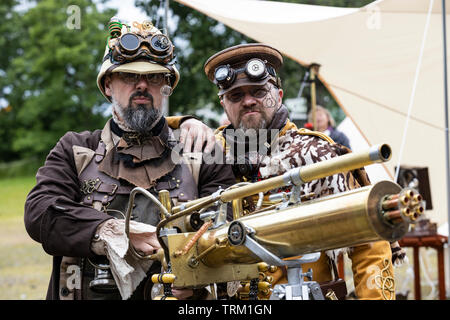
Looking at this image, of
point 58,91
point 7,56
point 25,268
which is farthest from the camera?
point 7,56

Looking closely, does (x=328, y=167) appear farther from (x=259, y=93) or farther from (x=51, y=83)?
(x=51, y=83)

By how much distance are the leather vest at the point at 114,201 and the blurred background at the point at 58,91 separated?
1.19 m

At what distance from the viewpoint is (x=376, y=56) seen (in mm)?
7707

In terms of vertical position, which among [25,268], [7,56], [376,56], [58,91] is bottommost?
[25,268]

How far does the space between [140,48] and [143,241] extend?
0.94 metres

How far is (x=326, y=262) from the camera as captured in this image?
3027 millimetres

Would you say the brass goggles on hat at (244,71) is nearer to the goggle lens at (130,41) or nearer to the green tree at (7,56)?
the goggle lens at (130,41)

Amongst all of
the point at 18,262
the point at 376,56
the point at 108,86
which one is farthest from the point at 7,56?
the point at 108,86

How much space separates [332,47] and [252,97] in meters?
4.90

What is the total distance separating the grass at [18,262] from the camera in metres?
7.94

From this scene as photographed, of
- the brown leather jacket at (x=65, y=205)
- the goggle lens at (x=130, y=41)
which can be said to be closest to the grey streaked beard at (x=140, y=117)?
the brown leather jacket at (x=65, y=205)

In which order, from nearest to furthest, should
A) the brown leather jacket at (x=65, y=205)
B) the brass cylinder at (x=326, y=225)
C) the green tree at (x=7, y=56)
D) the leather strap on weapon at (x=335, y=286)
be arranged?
the brass cylinder at (x=326, y=225), the brown leather jacket at (x=65, y=205), the leather strap on weapon at (x=335, y=286), the green tree at (x=7, y=56)

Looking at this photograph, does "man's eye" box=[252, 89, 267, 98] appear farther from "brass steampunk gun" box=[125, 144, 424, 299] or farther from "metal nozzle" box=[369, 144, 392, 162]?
"metal nozzle" box=[369, 144, 392, 162]

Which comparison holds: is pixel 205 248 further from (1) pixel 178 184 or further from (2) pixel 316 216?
(1) pixel 178 184
